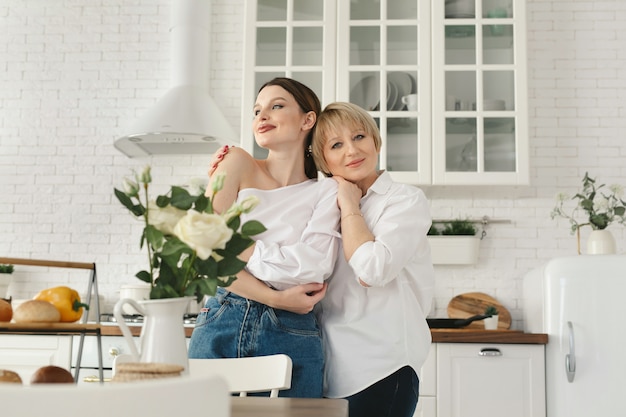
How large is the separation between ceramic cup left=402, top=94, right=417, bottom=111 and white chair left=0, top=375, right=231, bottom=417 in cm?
349

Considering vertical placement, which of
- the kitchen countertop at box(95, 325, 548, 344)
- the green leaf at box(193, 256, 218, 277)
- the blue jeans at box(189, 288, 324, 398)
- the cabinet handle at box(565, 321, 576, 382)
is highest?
the green leaf at box(193, 256, 218, 277)

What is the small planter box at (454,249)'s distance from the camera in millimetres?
4246

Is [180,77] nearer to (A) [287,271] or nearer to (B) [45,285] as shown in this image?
(B) [45,285]

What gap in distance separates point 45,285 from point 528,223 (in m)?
2.77

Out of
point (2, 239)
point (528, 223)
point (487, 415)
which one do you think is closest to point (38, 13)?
point (2, 239)

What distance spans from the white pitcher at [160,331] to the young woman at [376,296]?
72 centimetres

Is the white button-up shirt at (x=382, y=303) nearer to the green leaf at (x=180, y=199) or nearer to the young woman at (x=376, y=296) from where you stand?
the young woman at (x=376, y=296)

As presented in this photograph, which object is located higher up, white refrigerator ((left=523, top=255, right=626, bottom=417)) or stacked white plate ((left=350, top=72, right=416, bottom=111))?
stacked white plate ((left=350, top=72, right=416, bottom=111))

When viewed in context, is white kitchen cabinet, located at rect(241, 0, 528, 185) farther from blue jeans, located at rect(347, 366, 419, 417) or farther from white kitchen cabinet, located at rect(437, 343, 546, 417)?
blue jeans, located at rect(347, 366, 419, 417)

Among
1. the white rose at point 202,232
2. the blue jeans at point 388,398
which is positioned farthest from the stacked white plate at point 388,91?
the white rose at point 202,232

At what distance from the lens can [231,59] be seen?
15.2 ft

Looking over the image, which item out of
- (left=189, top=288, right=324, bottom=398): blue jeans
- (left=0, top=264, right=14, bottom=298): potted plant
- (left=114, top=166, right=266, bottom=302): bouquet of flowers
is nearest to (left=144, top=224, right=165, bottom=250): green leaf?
(left=114, top=166, right=266, bottom=302): bouquet of flowers

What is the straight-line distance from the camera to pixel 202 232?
3.82ft

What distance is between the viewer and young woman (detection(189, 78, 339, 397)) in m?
1.91
